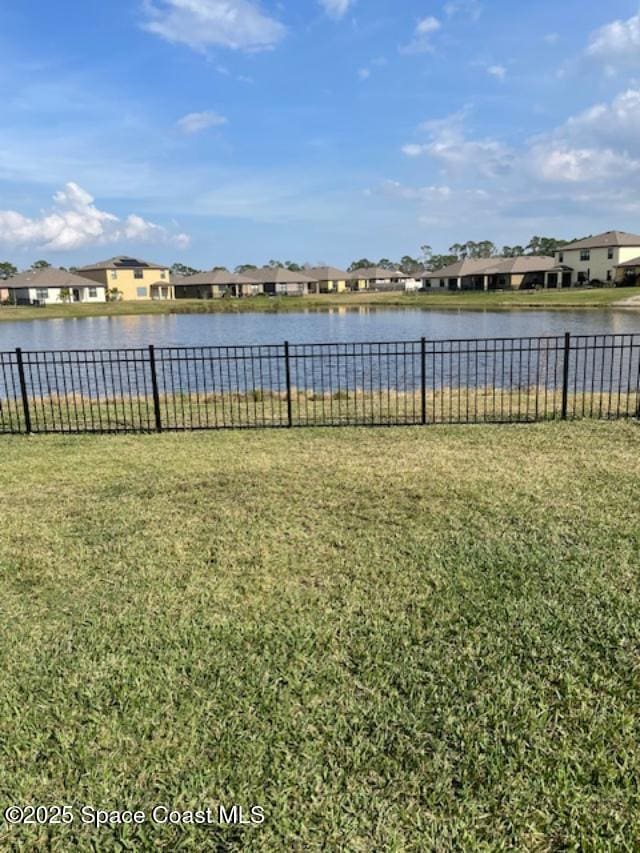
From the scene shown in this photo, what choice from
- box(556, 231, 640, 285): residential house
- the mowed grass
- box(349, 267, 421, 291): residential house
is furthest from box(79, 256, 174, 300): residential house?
the mowed grass

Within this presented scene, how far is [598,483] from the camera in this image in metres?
6.50

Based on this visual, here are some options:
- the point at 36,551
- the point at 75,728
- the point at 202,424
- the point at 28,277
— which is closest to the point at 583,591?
the point at 75,728

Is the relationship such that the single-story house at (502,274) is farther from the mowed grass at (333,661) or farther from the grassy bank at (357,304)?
the mowed grass at (333,661)

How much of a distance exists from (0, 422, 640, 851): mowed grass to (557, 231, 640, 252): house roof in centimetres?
7524

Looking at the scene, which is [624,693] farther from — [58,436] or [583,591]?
[58,436]

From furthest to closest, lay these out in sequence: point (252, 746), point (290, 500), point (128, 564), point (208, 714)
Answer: point (290, 500) → point (128, 564) → point (208, 714) → point (252, 746)

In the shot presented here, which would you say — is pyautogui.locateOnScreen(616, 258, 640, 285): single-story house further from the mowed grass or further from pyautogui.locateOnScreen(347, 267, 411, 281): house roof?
the mowed grass

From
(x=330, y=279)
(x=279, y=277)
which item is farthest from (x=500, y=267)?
(x=279, y=277)

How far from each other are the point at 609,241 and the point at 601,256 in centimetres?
178

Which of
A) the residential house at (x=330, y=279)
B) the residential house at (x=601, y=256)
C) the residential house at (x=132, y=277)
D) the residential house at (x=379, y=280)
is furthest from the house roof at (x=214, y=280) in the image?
the residential house at (x=601, y=256)

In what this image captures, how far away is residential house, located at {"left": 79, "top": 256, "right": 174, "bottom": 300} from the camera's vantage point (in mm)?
85500

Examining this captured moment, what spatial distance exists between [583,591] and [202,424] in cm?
794

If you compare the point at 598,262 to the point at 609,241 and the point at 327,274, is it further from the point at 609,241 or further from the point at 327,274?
the point at 327,274

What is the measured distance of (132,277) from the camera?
86.9 m
